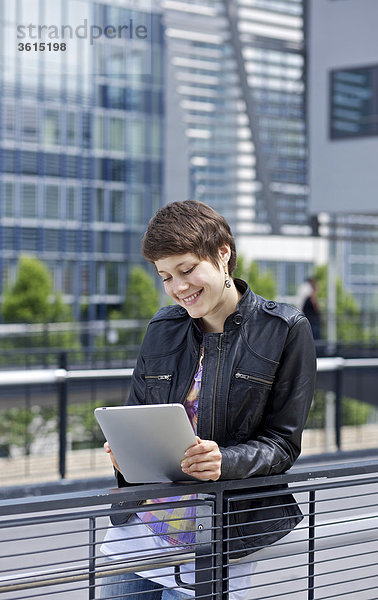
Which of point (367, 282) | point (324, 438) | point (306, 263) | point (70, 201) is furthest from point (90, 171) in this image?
point (324, 438)

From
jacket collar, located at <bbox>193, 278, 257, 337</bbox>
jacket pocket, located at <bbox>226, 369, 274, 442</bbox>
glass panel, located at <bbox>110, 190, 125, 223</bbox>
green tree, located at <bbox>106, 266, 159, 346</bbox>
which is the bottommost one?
green tree, located at <bbox>106, 266, 159, 346</bbox>

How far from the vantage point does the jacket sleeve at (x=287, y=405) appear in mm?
2461

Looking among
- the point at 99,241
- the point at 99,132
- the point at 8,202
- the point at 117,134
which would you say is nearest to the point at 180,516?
the point at 8,202

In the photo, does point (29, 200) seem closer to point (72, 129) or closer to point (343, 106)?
point (72, 129)

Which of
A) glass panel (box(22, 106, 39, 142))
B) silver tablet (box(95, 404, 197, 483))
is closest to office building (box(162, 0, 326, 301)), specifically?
glass panel (box(22, 106, 39, 142))

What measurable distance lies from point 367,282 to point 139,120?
14.2 meters

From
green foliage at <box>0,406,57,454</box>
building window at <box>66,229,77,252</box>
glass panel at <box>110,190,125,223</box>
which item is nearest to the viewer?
green foliage at <box>0,406,57,454</box>

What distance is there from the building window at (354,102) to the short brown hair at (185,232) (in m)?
16.6

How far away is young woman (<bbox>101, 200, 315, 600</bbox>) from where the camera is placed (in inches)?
97.0

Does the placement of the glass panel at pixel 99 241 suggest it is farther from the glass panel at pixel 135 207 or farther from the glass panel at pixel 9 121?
the glass panel at pixel 9 121

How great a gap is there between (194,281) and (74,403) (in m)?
9.32

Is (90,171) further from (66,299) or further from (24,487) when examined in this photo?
(24,487)

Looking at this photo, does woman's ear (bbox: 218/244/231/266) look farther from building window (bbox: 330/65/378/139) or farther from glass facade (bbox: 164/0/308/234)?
building window (bbox: 330/65/378/139)

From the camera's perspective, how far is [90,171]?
3338 cm
